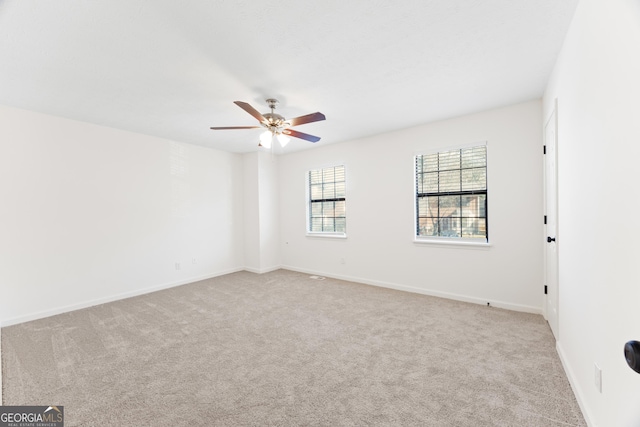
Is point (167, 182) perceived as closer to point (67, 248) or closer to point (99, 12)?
point (67, 248)

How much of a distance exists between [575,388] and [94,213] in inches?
213

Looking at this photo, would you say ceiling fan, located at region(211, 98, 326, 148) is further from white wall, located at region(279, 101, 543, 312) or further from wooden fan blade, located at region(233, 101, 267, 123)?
white wall, located at region(279, 101, 543, 312)

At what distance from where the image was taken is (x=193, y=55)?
2096 millimetres

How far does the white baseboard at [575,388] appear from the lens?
1.52m

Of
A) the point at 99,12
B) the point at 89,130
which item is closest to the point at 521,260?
the point at 99,12

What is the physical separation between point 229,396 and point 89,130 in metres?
4.00

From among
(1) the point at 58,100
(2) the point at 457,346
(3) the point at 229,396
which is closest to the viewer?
(3) the point at 229,396

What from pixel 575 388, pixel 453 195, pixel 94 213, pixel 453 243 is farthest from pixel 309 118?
pixel 94 213

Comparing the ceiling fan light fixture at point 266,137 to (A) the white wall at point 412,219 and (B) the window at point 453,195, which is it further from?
(B) the window at point 453,195

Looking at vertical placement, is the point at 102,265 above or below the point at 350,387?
above

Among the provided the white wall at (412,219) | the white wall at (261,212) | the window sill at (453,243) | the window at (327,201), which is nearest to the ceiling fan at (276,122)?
the white wall at (412,219)

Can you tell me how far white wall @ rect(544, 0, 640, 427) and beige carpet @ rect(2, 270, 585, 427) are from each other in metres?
0.46

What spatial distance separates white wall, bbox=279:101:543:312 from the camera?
316 centimetres

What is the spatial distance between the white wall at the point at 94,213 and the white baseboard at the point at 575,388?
16.7 feet
